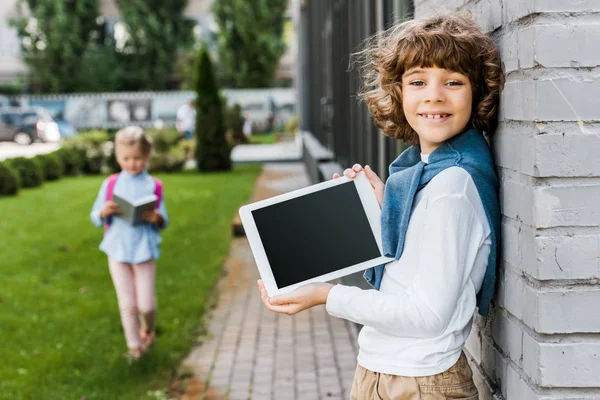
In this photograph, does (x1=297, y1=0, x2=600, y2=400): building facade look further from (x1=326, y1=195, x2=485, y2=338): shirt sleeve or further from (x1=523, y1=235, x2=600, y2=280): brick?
(x1=326, y1=195, x2=485, y2=338): shirt sleeve

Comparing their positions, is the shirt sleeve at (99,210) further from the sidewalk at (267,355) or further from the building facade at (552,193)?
the building facade at (552,193)

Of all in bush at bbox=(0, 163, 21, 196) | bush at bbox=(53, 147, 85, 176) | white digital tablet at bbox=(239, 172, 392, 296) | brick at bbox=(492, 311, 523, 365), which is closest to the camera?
brick at bbox=(492, 311, 523, 365)

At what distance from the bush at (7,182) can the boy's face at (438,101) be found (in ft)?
49.5

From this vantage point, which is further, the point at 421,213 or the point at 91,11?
the point at 91,11

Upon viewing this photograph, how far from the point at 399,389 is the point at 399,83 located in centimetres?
80

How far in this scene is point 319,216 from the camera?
2.28m

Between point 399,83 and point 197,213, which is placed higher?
point 399,83

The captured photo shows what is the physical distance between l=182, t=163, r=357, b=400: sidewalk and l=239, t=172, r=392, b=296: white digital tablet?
110 inches

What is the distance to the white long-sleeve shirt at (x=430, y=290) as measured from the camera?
78.4 inches

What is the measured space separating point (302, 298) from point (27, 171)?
16.5 meters

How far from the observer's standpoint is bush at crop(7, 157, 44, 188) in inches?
688

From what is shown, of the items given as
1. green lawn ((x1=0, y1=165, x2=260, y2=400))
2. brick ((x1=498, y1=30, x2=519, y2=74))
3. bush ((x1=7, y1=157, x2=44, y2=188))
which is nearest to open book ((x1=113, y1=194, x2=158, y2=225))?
green lawn ((x1=0, y1=165, x2=260, y2=400))

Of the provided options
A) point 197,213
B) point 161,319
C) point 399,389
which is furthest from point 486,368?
point 197,213

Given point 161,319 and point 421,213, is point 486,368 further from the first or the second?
point 161,319
